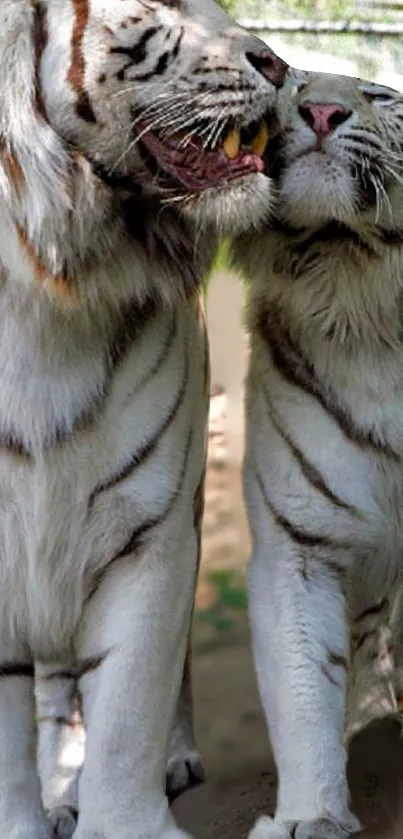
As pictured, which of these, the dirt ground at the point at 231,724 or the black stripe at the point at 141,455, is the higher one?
the black stripe at the point at 141,455

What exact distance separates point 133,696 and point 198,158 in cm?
79

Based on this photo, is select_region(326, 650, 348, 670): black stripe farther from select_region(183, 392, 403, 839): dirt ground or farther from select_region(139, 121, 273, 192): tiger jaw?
select_region(139, 121, 273, 192): tiger jaw

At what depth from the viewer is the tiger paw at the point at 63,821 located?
→ 2.56 m

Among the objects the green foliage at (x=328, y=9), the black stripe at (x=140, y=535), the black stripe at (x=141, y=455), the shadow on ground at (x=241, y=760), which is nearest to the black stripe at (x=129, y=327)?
the black stripe at (x=141, y=455)

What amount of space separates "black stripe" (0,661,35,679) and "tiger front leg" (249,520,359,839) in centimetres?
36

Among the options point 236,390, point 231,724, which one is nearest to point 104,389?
point 231,724

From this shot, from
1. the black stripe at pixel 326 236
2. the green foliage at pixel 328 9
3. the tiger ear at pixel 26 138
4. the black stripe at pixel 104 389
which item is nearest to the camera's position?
the tiger ear at pixel 26 138

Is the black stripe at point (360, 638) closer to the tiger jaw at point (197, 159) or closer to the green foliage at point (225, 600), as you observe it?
the green foliage at point (225, 600)

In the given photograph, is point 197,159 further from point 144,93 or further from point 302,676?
point 302,676

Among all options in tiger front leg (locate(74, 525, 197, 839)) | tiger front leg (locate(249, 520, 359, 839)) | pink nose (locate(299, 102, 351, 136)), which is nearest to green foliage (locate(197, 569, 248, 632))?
tiger front leg (locate(249, 520, 359, 839))

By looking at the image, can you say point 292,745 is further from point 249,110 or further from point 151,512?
point 249,110

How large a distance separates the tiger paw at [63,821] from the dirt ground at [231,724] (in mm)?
236

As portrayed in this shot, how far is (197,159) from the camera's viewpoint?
2.15 metres

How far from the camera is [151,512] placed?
7.63ft
